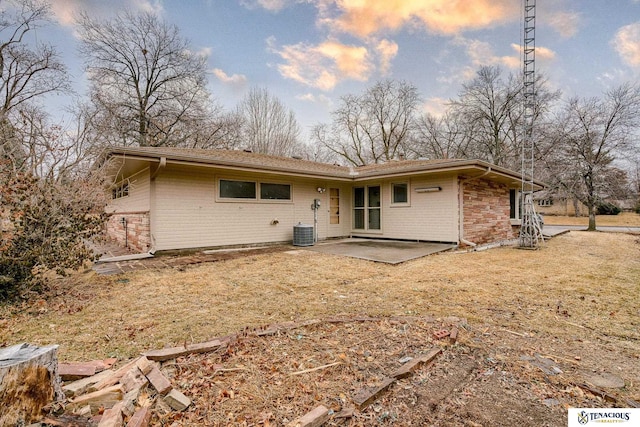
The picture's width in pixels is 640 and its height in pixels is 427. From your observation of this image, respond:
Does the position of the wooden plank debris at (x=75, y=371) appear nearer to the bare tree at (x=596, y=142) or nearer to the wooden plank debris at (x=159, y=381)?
the wooden plank debris at (x=159, y=381)

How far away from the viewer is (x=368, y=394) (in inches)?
73.1

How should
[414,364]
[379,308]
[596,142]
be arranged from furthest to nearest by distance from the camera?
[596,142] < [379,308] < [414,364]

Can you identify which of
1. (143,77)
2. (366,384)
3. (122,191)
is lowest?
(366,384)

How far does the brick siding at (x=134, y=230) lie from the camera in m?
7.59

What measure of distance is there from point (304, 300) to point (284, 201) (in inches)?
233

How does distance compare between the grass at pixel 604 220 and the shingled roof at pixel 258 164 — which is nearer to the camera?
the shingled roof at pixel 258 164

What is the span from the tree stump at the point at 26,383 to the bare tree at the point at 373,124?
2383 cm

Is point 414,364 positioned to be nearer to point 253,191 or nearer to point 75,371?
point 75,371

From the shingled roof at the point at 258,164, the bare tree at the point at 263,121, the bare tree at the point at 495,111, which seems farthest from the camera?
the bare tree at the point at 263,121

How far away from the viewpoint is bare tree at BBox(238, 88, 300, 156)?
21.5m

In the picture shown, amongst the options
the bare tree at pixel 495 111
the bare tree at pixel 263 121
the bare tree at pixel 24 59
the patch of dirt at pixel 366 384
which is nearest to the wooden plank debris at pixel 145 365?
the patch of dirt at pixel 366 384

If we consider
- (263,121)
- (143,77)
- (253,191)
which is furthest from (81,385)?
(263,121)

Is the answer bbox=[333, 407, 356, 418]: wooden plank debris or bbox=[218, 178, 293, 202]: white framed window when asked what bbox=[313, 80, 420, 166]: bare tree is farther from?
bbox=[333, 407, 356, 418]: wooden plank debris

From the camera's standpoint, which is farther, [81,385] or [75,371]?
[75,371]
